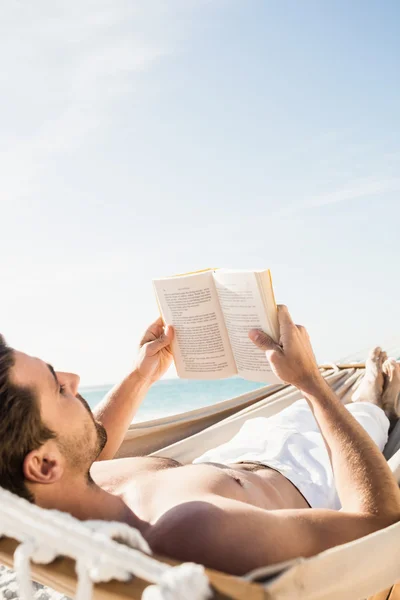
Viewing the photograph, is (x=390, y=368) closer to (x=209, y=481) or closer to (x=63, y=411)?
(x=209, y=481)

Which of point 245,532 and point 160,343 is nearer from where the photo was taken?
point 245,532

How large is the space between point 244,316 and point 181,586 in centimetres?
98

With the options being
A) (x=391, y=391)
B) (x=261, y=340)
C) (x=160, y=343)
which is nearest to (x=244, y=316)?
(x=261, y=340)

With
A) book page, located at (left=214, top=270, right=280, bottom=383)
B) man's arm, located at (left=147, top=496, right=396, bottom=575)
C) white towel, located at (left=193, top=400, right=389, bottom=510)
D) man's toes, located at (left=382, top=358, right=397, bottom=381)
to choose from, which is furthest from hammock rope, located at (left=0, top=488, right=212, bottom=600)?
man's toes, located at (left=382, top=358, right=397, bottom=381)

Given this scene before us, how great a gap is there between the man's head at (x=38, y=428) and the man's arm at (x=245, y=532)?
9.4 inches

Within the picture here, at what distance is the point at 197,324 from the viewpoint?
1.74 meters

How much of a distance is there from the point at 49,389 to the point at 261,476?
2.16ft

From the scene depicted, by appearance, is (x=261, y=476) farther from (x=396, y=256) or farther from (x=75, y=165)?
(x=396, y=256)

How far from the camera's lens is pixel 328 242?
61.8 feet

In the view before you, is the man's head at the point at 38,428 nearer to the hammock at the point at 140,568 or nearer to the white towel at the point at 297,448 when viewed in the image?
the hammock at the point at 140,568

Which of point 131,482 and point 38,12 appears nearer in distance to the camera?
point 131,482

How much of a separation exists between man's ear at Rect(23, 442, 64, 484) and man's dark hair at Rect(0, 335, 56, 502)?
1 centimetres

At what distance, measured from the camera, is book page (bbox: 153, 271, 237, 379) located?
169 centimetres

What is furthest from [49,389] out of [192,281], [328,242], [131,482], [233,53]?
[328,242]
